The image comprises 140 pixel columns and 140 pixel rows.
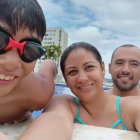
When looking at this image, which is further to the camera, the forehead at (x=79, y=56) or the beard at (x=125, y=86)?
the beard at (x=125, y=86)

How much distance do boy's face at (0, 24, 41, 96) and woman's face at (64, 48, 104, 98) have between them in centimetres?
57

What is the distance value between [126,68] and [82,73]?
143 centimetres

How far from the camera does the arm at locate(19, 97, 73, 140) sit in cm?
140

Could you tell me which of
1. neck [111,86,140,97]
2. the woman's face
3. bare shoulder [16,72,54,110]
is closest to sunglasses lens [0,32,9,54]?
bare shoulder [16,72,54,110]

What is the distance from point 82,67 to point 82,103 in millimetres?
347

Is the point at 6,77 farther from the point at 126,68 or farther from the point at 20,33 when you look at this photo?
the point at 126,68

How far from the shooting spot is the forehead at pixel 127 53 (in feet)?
11.1

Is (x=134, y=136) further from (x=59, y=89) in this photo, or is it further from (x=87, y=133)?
(x=59, y=89)

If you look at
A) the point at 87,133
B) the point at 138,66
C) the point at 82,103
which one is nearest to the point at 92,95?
the point at 82,103

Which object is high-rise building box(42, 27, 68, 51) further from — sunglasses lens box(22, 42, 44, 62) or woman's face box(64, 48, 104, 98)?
sunglasses lens box(22, 42, 44, 62)

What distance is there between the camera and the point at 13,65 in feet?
4.57

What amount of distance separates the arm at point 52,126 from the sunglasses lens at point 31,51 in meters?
0.38

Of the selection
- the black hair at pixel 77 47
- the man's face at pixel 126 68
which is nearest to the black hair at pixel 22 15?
the black hair at pixel 77 47

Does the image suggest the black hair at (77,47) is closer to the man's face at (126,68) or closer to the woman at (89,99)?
the woman at (89,99)
